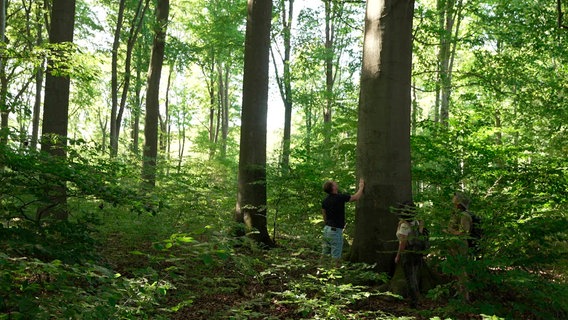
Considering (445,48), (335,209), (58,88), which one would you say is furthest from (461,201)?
(445,48)

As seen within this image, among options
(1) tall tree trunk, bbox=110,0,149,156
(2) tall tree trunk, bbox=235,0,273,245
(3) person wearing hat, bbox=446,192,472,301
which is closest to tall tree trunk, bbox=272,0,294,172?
(1) tall tree trunk, bbox=110,0,149,156

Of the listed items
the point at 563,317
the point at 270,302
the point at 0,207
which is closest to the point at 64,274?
the point at 0,207

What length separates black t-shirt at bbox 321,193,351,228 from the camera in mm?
6789

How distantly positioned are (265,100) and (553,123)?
7.92 meters

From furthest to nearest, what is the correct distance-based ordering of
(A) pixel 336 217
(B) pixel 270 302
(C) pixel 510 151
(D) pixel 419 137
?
(D) pixel 419 137, (C) pixel 510 151, (A) pixel 336 217, (B) pixel 270 302

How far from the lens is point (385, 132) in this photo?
581cm

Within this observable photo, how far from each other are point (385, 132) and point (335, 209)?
164cm

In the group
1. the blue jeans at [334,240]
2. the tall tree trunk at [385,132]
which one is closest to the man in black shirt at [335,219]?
the blue jeans at [334,240]

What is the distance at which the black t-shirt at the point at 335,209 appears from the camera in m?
6.79

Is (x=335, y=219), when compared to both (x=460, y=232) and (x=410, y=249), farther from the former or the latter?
(x=460, y=232)

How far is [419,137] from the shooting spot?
8711 millimetres

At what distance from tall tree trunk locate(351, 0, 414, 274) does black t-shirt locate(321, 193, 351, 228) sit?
84 cm

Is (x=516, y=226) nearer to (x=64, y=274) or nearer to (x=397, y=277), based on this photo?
(x=397, y=277)

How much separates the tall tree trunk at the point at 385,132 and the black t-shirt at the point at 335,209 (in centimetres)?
84
